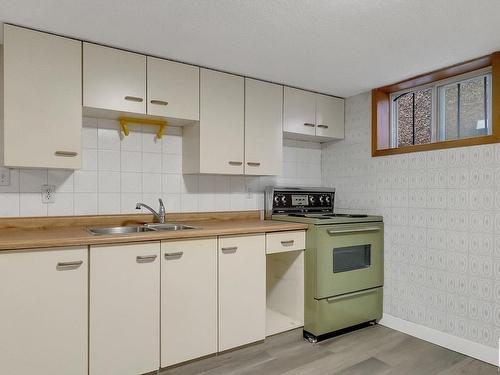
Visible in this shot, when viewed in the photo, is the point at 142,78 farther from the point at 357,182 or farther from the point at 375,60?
the point at 357,182

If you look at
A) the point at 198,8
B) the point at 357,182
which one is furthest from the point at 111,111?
the point at 357,182

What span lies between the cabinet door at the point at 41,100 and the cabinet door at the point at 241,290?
1093 mm

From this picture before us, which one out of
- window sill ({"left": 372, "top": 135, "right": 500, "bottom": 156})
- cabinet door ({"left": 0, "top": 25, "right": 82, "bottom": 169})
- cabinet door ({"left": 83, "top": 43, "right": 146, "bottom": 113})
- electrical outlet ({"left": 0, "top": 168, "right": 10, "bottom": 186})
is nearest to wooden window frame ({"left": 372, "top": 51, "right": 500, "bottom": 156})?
window sill ({"left": 372, "top": 135, "right": 500, "bottom": 156})

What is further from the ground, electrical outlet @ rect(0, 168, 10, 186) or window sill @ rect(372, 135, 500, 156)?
window sill @ rect(372, 135, 500, 156)

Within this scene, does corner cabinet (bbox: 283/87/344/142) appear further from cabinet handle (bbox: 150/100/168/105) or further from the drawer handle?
the drawer handle

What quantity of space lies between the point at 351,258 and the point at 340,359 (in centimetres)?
75

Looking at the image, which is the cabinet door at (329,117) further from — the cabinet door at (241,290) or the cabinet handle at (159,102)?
the cabinet handle at (159,102)

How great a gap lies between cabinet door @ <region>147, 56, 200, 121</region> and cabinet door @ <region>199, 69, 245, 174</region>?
0.06m

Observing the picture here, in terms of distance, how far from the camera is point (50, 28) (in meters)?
1.85

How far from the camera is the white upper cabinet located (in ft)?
7.95

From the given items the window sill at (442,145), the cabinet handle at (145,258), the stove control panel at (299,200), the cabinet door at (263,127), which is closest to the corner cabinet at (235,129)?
the cabinet door at (263,127)

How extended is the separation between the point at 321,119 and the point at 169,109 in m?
1.44

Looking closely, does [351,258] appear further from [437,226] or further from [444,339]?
[444,339]

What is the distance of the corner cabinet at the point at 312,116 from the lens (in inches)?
112
